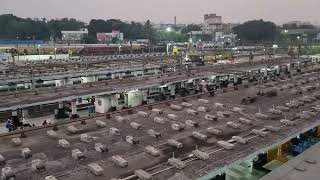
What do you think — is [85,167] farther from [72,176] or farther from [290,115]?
[290,115]

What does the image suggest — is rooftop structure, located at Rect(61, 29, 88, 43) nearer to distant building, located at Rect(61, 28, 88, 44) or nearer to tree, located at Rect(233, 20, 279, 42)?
distant building, located at Rect(61, 28, 88, 44)

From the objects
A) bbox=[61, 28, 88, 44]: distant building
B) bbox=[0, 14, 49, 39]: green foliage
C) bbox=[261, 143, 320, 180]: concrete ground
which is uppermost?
bbox=[0, 14, 49, 39]: green foliage

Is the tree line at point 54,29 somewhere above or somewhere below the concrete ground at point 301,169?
above

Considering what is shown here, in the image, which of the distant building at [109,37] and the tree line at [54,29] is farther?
the distant building at [109,37]

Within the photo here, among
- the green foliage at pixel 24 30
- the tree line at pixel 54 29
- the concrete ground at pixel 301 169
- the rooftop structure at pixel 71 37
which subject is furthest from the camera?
the tree line at pixel 54 29

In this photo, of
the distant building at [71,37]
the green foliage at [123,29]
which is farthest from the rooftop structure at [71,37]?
the green foliage at [123,29]

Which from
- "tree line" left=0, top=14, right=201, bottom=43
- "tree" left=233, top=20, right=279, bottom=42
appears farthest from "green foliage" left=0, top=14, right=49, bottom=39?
"tree" left=233, top=20, right=279, bottom=42

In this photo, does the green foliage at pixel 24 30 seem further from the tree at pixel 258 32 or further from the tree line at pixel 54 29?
the tree at pixel 258 32

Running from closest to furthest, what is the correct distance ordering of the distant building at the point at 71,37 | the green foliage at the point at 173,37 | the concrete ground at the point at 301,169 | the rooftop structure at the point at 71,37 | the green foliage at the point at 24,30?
the concrete ground at the point at 301,169 → the distant building at the point at 71,37 → the rooftop structure at the point at 71,37 → the green foliage at the point at 24,30 → the green foliage at the point at 173,37

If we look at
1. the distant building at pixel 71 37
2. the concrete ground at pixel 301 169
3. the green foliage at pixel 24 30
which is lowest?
the concrete ground at pixel 301 169

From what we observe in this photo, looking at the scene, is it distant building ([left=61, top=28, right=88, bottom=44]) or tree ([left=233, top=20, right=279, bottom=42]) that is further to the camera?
tree ([left=233, top=20, right=279, bottom=42])
